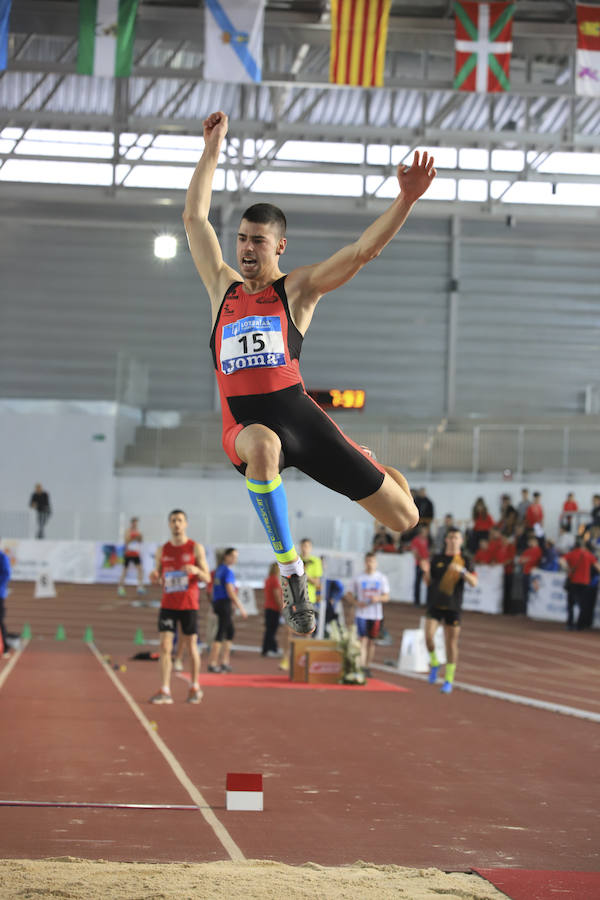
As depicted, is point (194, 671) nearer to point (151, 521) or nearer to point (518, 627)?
point (518, 627)

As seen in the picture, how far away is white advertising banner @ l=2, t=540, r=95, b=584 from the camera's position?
93.2 ft

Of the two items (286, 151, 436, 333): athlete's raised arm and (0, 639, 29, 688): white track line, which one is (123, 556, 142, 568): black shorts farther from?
(286, 151, 436, 333): athlete's raised arm

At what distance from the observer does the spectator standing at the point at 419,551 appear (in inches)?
955

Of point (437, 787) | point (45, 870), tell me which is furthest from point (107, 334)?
point (45, 870)

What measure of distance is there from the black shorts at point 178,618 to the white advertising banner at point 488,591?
1227 cm

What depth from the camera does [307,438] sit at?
482 cm

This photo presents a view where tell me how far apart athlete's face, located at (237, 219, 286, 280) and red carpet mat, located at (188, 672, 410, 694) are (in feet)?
36.7

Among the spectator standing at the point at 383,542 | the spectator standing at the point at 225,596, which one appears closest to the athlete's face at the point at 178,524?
the spectator standing at the point at 225,596

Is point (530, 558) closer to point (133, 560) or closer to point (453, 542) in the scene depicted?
point (453, 542)

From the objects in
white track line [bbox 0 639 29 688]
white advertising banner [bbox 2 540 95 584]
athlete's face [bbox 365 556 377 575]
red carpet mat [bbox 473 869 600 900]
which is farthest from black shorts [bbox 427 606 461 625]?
white advertising banner [bbox 2 540 95 584]

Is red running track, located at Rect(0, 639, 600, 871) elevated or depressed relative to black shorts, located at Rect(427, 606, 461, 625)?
depressed

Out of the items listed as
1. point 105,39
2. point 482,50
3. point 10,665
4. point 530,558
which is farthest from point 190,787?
point 530,558

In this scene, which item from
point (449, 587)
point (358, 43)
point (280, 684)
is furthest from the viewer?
point (358, 43)

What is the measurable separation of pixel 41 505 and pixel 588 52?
1736 centimetres
